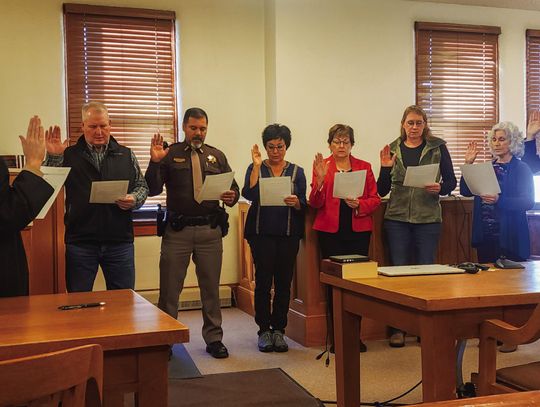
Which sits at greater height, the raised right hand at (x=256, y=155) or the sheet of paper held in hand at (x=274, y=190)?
the raised right hand at (x=256, y=155)

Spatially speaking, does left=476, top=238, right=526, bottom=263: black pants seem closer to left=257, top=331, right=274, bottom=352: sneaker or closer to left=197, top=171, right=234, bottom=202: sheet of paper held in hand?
left=257, top=331, right=274, bottom=352: sneaker

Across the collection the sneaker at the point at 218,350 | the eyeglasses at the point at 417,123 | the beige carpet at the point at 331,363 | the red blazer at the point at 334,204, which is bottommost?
the beige carpet at the point at 331,363

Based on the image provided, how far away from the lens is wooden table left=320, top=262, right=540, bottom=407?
5.69 ft

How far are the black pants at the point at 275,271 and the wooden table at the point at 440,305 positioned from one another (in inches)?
55.5

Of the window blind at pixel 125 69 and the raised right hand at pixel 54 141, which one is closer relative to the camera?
the raised right hand at pixel 54 141

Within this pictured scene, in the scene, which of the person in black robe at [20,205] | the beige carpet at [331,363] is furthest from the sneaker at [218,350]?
the person in black robe at [20,205]

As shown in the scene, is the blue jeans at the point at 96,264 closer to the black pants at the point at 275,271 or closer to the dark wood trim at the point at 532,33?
the black pants at the point at 275,271

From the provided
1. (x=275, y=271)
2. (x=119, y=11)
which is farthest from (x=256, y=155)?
(x=119, y=11)

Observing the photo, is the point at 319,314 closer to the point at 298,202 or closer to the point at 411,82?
the point at 298,202

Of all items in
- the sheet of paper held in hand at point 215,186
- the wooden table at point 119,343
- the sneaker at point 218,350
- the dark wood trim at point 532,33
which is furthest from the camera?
the dark wood trim at point 532,33

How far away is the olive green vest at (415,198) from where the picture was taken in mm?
3623

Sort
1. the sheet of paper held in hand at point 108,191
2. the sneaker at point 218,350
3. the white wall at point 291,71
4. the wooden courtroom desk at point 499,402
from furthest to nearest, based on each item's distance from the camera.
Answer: the white wall at point 291,71
the sneaker at point 218,350
the sheet of paper held in hand at point 108,191
the wooden courtroom desk at point 499,402

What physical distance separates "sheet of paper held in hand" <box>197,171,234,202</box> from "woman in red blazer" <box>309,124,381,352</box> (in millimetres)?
629

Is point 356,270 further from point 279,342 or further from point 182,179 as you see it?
point 279,342
